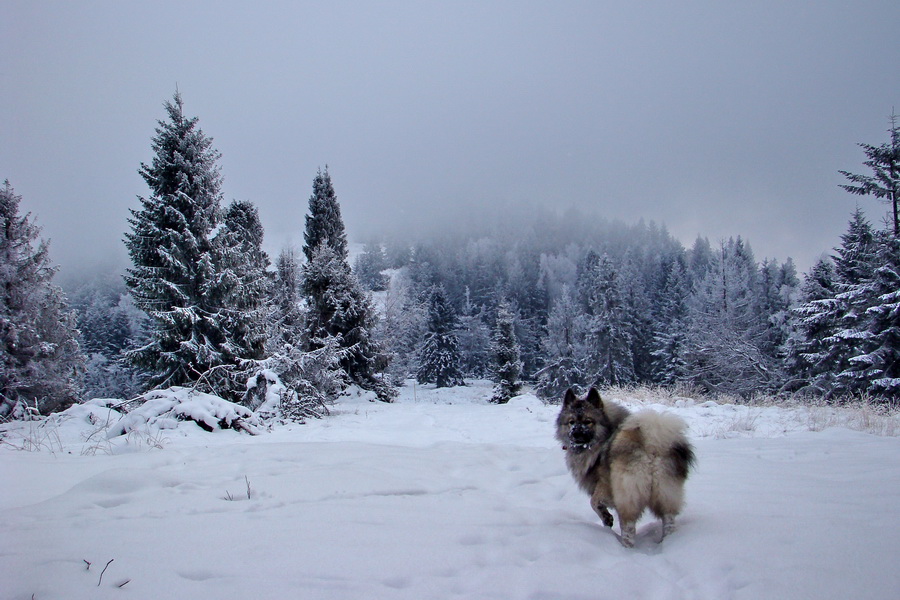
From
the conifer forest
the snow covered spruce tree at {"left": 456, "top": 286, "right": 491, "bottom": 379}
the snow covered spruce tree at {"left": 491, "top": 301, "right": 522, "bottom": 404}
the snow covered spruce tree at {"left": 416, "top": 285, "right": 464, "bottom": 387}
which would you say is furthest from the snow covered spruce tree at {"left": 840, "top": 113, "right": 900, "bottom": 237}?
the snow covered spruce tree at {"left": 456, "top": 286, "right": 491, "bottom": 379}

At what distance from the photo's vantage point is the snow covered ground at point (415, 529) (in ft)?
5.77

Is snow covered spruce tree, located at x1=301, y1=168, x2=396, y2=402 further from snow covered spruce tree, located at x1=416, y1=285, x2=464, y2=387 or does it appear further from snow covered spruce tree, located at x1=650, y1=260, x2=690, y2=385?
snow covered spruce tree, located at x1=650, y1=260, x2=690, y2=385

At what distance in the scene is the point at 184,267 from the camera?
1330cm

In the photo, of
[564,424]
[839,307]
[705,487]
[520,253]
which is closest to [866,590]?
[564,424]

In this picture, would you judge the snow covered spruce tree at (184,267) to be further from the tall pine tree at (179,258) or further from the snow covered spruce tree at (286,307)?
the snow covered spruce tree at (286,307)

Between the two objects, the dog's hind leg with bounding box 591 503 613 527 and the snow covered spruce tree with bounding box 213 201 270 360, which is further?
the snow covered spruce tree with bounding box 213 201 270 360

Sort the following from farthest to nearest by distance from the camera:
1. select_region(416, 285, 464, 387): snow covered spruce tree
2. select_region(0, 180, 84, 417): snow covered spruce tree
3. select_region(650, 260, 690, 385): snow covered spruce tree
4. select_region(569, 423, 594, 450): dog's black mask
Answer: select_region(416, 285, 464, 387): snow covered spruce tree < select_region(650, 260, 690, 385): snow covered spruce tree < select_region(0, 180, 84, 417): snow covered spruce tree < select_region(569, 423, 594, 450): dog's black mask

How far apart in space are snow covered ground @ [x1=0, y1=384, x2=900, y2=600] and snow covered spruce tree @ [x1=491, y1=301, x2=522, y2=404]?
26.2m

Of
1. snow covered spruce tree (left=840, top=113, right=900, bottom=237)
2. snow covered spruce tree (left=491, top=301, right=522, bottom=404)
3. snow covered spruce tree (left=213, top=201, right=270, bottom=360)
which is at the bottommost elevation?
snow covered spruce tree (left=491, top=301, right=522, bottom=404)

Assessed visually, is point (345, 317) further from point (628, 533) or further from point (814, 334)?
point (814, 334)

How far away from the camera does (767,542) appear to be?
2.18m

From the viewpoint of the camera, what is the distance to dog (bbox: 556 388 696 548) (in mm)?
2611

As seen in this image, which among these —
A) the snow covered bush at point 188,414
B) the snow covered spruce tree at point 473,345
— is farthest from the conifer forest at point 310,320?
the snow covered spruce tree at point 473,345

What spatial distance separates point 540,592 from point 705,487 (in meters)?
2.60
